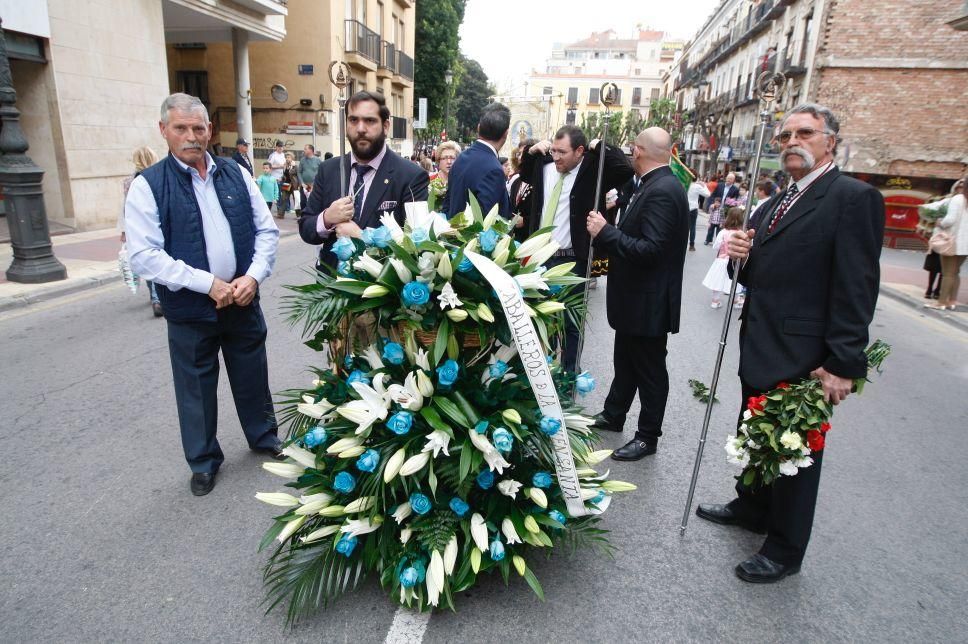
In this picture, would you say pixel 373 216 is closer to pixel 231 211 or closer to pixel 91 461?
pixel 231 211

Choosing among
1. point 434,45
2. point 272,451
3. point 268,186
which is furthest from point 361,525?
point 434,45

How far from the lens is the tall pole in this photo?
7605mm

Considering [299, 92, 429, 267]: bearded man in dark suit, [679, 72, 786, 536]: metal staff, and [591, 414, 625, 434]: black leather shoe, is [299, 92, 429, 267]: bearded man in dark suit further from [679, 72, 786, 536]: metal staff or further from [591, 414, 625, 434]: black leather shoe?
[591, 414, 625, 434]: black leather shoe

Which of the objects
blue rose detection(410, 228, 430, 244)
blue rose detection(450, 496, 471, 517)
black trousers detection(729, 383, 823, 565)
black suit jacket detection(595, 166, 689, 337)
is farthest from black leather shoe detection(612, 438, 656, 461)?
blue rose detection(410, 228, 430, 244)

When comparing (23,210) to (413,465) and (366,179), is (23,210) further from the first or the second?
(413,465)

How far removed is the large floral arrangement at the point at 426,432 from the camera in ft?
7.70

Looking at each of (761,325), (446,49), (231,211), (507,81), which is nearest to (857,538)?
(761,325)

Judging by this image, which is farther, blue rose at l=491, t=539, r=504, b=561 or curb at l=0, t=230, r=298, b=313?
curb at l=0, t=230, r=298, b=313

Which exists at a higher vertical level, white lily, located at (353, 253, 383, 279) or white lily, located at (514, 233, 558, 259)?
white lily, located at (514, 233, 558, 259)

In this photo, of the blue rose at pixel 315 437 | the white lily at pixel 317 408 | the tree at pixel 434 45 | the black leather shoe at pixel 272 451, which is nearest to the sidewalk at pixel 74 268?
the black leather shoe at pixel 272 451

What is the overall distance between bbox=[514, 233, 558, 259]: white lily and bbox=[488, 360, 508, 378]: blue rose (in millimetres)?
473

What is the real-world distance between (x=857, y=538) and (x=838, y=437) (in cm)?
156

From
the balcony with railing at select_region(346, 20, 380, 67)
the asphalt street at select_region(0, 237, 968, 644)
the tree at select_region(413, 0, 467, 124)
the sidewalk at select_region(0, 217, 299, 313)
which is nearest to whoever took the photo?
the asphalt street at select_region(0, 237, 968, 644)

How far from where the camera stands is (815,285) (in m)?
2.63
